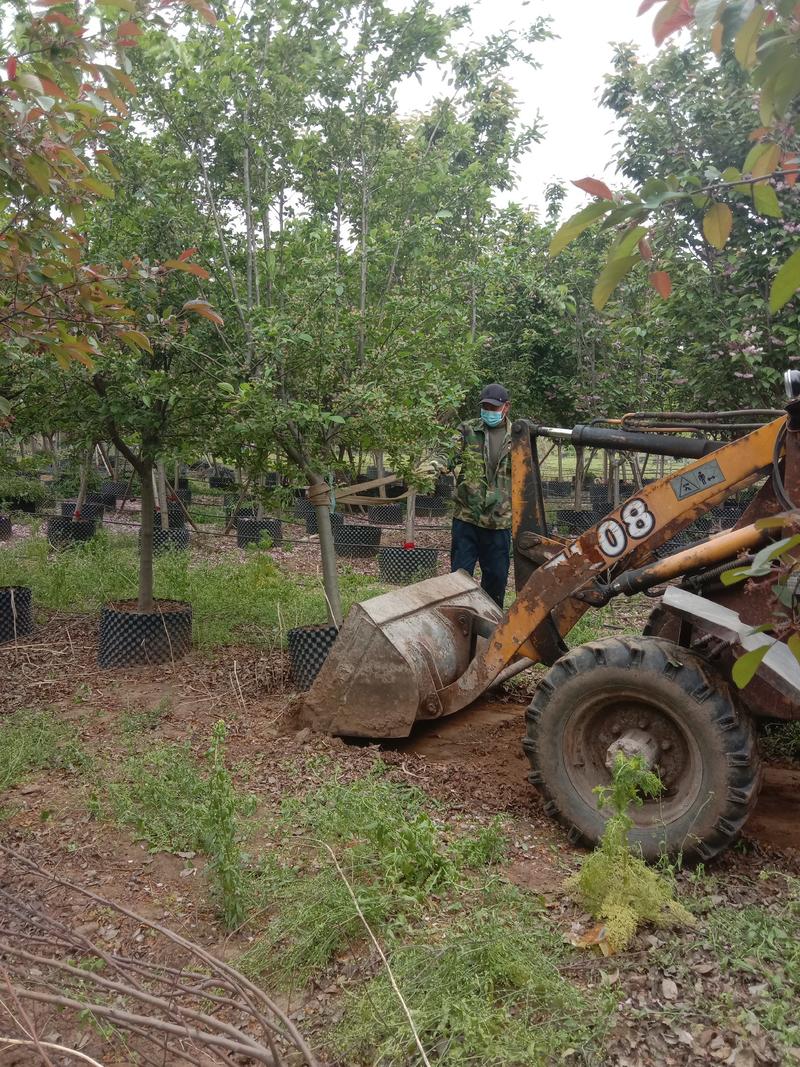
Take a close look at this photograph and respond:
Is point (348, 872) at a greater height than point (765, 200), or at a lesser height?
lesser

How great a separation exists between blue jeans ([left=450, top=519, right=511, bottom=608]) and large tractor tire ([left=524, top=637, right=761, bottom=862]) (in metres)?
3.20

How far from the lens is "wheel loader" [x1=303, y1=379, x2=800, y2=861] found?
3.36 metres

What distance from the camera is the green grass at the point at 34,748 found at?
13.7 ft

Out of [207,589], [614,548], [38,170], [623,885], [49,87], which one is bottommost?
[623,885]

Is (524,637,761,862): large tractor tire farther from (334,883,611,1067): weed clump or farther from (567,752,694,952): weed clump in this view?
(334,883,611,1067): weed clump

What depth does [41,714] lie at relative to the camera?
4.94 meters

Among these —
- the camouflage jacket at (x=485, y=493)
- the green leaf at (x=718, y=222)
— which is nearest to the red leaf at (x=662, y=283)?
the green leaf at (x=718, y=222)

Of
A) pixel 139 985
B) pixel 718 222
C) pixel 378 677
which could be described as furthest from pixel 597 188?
pixel 378 677

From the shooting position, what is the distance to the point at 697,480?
12.1 ft

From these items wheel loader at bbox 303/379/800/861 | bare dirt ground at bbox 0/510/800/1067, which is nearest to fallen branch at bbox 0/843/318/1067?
bare dirt ground at bbox 0/510/800/1067

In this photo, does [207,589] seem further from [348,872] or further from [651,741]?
[651,741]

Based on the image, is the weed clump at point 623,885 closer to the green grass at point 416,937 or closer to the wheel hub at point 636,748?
the green grass at point 416,937

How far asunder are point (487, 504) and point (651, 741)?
11.2 ft

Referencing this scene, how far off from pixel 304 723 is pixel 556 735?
1.62 m
